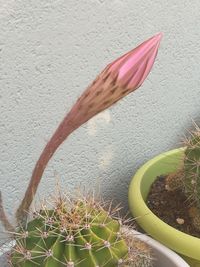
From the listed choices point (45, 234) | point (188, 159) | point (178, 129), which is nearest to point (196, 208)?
point (188, 159)

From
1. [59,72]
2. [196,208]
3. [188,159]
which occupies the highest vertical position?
[59,72]

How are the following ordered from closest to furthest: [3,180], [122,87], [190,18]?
[122,87] → [3,180] → [190,18]

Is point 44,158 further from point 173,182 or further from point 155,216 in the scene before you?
point 173,182

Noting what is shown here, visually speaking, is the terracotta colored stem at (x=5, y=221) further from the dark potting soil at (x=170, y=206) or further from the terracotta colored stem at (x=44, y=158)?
the dark potting soil at (x=170, y=206)

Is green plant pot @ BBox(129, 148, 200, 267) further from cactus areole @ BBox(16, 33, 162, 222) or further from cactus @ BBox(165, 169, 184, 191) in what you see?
cactus areole @ BBox(16, 33, 162, 222)

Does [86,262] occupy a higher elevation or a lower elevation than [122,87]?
lower

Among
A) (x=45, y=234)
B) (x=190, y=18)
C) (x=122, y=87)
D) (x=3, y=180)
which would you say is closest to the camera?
(x=122, y=87)

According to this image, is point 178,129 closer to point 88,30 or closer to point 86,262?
point 88,30

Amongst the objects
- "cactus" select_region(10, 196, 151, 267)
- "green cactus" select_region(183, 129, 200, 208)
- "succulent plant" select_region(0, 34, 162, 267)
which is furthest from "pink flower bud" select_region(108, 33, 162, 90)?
"green cactus" select_region(183, 129, 200, 208)
